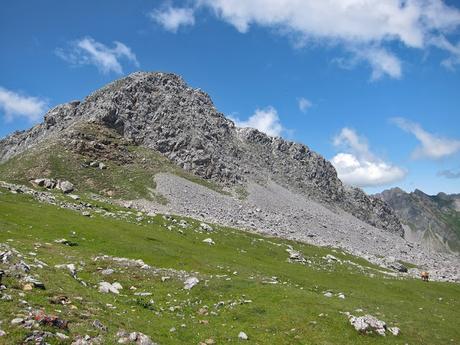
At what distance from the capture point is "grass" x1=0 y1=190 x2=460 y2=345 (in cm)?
2814

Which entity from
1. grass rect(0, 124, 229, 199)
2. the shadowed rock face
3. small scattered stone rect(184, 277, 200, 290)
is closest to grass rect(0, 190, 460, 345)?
small scattered stone rect(184, 277, 200, 290)

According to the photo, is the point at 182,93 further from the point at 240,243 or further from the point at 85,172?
the point at 240,243

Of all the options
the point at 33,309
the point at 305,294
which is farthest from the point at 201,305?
the point at 33,309

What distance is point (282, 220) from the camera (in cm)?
13350

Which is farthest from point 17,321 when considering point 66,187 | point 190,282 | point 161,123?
point 161,123

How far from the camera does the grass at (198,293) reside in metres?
28.1

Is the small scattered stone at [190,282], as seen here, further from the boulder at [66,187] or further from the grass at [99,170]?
the grass at [99,170]

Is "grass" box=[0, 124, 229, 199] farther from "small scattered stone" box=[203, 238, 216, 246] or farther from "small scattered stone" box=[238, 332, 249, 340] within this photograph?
"small scattered stone" box=[238, 332, 249, 340]

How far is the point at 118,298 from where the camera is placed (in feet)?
113

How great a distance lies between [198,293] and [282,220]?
95316 millimetres

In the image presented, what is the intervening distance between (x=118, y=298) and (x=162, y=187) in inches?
3889

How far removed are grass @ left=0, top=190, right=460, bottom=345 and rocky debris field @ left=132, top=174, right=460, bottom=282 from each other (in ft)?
116

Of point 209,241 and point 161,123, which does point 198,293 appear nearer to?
point 209,241

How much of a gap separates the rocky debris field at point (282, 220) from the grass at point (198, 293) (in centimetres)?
3524
